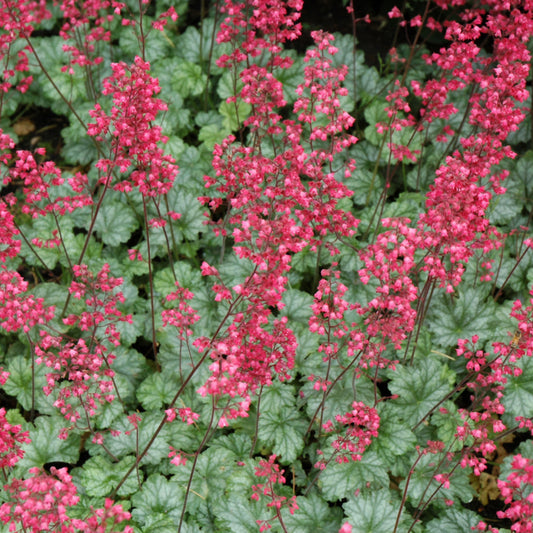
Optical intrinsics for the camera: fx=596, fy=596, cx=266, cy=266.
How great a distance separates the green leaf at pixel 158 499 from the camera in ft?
11.4

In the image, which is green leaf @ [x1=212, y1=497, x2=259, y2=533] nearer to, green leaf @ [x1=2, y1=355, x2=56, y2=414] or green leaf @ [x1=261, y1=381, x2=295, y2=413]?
green leaf @ [x1=261, y1=381, x2=295, y2=413]

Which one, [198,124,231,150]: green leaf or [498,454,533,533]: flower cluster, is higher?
[198,124,231,150]: green leaf

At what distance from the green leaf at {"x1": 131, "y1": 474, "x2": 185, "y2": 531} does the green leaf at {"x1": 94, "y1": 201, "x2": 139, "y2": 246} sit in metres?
1.82

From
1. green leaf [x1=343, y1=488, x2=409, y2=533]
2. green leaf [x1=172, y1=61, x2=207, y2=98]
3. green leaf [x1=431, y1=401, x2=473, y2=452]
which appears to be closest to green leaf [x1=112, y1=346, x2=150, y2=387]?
green leaf [x1=343, y1=488, x2=409, y2=533]

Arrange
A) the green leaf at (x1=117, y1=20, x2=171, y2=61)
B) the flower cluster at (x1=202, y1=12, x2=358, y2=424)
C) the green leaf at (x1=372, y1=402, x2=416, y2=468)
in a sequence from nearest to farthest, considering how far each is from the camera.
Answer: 1. the flower cluster at (x1=202, y1=12, x2=358, y2=424)
2. the green leaf at (x1=372, y1=402, x2=416, y2=468)
3. the green leaf at (x1=117, y1=20, x2=171, y2=61)

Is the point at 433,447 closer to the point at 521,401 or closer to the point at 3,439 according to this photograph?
the point at 521,401

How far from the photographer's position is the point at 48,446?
3.73 m

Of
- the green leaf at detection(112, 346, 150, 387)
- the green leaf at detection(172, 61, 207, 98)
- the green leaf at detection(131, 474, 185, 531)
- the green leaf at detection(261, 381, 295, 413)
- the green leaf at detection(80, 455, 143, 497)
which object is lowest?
the green leaf at detection(131, 474, 185, 531)

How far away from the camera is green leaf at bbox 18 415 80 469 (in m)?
3.69

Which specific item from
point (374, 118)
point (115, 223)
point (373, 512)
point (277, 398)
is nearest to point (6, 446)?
point (277, 398)

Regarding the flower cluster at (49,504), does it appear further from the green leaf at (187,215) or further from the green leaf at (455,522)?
the green leaf at (187,215)

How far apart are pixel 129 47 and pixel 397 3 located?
8.30 ft

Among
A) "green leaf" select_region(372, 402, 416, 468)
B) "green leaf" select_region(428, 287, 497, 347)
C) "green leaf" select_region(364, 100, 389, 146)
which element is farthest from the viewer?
"green leaf" select_region(364, 100, 389, 146)

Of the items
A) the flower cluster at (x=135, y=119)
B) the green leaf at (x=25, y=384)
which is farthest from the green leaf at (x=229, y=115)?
the green leaf at (x=25, y=384)
